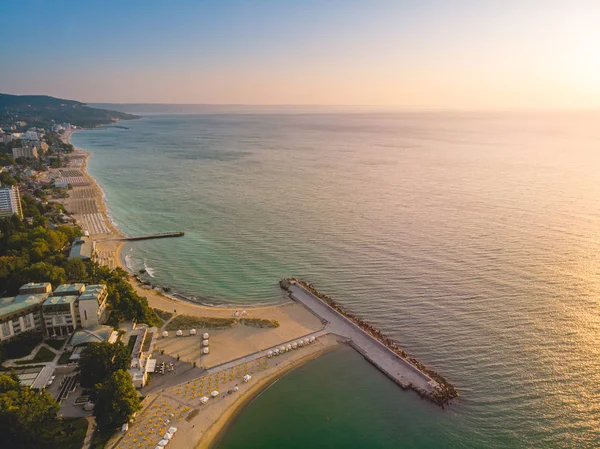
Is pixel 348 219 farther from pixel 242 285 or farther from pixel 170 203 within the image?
pixel 170 203

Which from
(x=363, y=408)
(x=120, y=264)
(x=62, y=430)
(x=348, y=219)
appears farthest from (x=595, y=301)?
(x=120, y=264)

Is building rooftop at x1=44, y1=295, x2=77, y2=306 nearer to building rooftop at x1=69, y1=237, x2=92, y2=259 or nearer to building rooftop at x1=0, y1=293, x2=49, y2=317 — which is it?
building rooftop at x1=0, y1=293, x2=49, y2=317

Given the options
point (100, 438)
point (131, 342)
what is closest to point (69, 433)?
point (100, 438)

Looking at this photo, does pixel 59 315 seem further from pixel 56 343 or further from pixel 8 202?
pixel 8 202

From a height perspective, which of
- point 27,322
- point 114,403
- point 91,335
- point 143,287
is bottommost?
point 143,287

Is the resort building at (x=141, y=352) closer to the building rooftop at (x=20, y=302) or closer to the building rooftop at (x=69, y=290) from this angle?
the building rooftop at (x=69, y=290)
